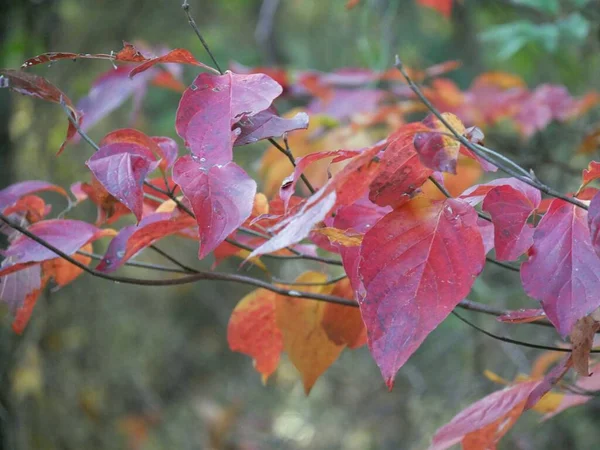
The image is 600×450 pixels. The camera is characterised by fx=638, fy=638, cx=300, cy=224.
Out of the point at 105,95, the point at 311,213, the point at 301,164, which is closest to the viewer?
the point at 311,213

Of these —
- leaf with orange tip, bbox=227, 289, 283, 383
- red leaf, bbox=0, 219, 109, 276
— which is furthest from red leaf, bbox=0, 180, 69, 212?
leaf with orange tip, bbox=227, 289, 283, 383

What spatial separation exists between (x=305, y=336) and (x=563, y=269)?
0.32m

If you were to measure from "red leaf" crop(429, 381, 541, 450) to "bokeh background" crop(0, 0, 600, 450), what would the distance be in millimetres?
923

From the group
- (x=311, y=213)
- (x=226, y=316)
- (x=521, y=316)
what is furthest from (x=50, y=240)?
(x=226, y=316)

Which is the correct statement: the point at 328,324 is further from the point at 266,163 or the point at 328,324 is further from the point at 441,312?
the point at 266,163

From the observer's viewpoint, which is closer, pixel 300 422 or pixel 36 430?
pixel 36 430

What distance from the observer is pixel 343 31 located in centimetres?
331

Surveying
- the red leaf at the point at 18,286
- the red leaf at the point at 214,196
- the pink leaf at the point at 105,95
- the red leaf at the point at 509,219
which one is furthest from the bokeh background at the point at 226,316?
the red leaf at the point at 214,196

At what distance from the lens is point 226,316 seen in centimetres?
323

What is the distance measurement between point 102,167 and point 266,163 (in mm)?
Answer: 875

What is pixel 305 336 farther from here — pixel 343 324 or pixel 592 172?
pixel 592 172

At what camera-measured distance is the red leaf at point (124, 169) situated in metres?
0.53

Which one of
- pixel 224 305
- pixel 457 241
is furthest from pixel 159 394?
pixel 457 241

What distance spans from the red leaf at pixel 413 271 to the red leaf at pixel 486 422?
0.21m
